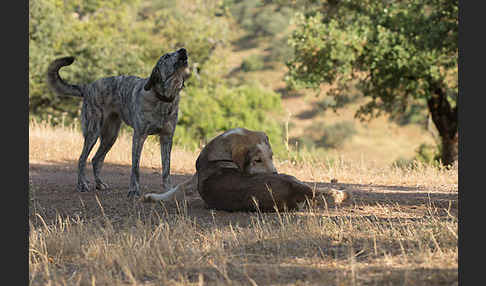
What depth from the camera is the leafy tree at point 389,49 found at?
15266 millimetres

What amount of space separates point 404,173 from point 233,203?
599 cm

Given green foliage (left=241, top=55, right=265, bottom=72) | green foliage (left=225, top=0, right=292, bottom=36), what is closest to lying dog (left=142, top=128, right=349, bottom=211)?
green foliage (left=241, top=55, right=265, bottom=72)

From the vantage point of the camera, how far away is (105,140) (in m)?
8.94

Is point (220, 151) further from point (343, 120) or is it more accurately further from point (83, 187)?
point (343, 120)

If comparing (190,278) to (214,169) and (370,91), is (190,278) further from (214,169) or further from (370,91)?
(370,91)

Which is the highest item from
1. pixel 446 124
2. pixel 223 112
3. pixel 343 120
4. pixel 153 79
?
pixel 153 79

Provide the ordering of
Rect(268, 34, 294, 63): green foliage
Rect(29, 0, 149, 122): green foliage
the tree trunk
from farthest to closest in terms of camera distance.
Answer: Rect(268, 34, 294, 63): green foliage < Rect(29, 0, 149, 122): green foliage < the tree trunk

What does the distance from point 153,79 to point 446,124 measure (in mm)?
12691

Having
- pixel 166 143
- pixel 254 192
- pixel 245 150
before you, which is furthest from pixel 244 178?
pixel 166 143

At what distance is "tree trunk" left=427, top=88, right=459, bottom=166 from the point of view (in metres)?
17.7

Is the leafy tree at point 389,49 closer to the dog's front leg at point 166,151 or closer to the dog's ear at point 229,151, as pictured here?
the dog's front leg at point 166,151

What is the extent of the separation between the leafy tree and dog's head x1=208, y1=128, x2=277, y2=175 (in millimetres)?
9744

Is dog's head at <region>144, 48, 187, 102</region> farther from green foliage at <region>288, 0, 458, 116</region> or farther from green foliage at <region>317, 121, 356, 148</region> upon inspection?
green foliage at <region>317, 121, 356, 148</region>

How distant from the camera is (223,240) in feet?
16.8
